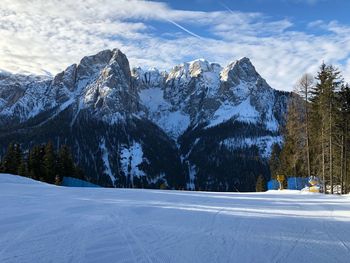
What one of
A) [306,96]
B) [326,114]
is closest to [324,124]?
[326,114]

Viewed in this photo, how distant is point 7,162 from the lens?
54.2m

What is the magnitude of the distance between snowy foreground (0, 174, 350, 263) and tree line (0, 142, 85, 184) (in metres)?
41.4

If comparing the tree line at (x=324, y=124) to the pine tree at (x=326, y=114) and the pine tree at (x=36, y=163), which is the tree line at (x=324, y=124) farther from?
the pine tree at (x=36, y=163)

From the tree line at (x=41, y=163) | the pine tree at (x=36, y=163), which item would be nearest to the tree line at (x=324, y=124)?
the tree line at (x=41, y=163)

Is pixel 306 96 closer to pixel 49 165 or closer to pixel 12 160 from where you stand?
pixel 49 165

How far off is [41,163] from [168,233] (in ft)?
161

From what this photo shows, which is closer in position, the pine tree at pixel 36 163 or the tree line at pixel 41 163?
the tree line at pixel 41 163

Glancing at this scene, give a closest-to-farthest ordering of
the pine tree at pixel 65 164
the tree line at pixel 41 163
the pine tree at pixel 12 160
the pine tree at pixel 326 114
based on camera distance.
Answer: the pine tree at pixel 326 114
the pine tree at pixel 12 160
the tree line at pixel 41 163
the pine tree at pixel 65 164

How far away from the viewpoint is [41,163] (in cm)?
5612

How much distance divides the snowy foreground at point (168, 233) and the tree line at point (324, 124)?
65.7ft

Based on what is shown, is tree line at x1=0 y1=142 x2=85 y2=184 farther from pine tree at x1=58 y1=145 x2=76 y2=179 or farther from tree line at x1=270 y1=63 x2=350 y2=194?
tree line at x1=270 y1=63 x2=350 y2=194

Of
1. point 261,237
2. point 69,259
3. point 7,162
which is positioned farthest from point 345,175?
point 7,162

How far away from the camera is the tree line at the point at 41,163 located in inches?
2116

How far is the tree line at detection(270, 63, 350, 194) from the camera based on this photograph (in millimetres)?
33219
